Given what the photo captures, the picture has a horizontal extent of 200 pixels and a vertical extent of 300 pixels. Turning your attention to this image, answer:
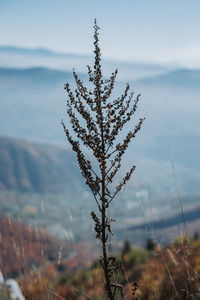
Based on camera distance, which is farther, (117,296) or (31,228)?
(31,228)

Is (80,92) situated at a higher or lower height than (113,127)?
higher

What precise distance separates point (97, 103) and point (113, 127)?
0.21 metres

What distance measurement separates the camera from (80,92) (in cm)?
289

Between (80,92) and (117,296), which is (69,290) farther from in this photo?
(80,92)

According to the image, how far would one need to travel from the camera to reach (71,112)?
111 inches

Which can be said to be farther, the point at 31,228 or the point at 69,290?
the point at 69,290

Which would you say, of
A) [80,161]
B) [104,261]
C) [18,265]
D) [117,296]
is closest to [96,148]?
[80,161]

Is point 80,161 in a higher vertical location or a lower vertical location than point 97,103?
lower

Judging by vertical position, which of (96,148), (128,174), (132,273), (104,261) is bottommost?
(132,273)

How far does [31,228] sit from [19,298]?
925 millimetres

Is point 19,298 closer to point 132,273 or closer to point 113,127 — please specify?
point 113,127

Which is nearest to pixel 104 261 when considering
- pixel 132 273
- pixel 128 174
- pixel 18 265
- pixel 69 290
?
pixel 128 174

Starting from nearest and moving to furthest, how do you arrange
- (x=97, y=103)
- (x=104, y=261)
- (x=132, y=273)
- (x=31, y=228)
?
(x=104, y=261)
(x=97, y=103)
(x=31, y=228)
(x=132, y=273)

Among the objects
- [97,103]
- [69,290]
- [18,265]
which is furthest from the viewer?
[69,290]
